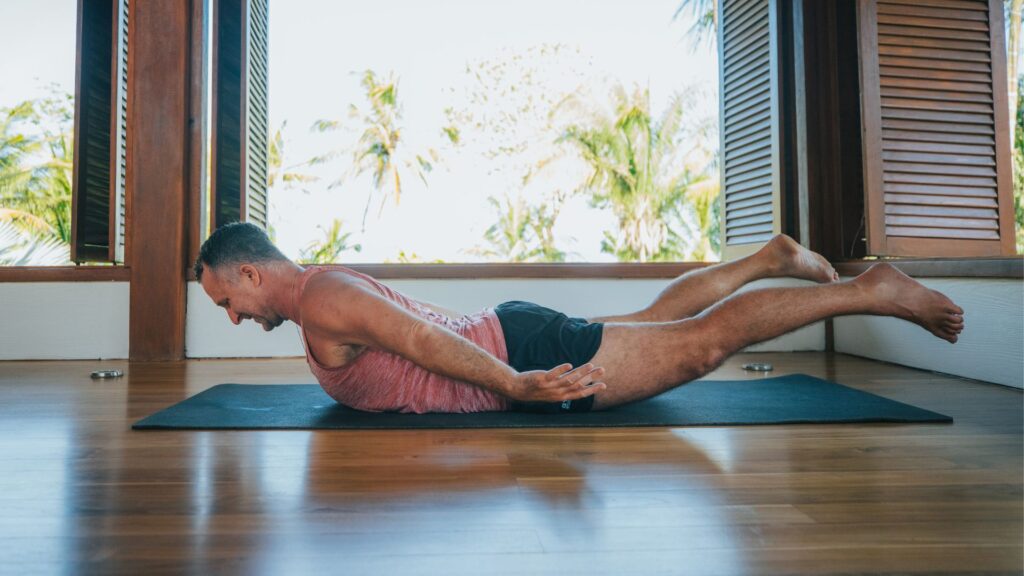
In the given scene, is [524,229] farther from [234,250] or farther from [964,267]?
[234,250]

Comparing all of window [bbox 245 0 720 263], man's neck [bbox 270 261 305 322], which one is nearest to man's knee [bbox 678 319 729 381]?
man's neck [bbox 270 261 305 322]

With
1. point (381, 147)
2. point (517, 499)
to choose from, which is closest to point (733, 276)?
point (517, 499)

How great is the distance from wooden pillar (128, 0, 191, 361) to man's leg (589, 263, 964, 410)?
2.74 meters

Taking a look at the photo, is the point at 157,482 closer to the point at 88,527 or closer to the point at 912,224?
the point at 88,527

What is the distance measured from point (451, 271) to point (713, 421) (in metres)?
2.25

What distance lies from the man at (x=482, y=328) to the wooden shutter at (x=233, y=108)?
6.80 feet

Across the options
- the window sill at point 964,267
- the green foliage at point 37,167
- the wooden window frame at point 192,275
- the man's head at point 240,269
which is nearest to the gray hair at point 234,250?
the man's head at point 240,269

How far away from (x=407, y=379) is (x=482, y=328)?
0.27 m

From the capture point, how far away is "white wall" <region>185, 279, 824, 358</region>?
3.88 m

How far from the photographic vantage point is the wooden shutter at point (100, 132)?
3.61 meters

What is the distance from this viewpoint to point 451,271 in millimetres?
3969

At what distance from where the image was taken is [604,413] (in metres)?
2.09

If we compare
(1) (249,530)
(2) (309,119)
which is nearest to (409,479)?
(1) (249,530)

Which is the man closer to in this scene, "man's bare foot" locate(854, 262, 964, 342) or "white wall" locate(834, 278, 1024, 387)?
"man's bare foot" locate(854, 262, 964, 342)
